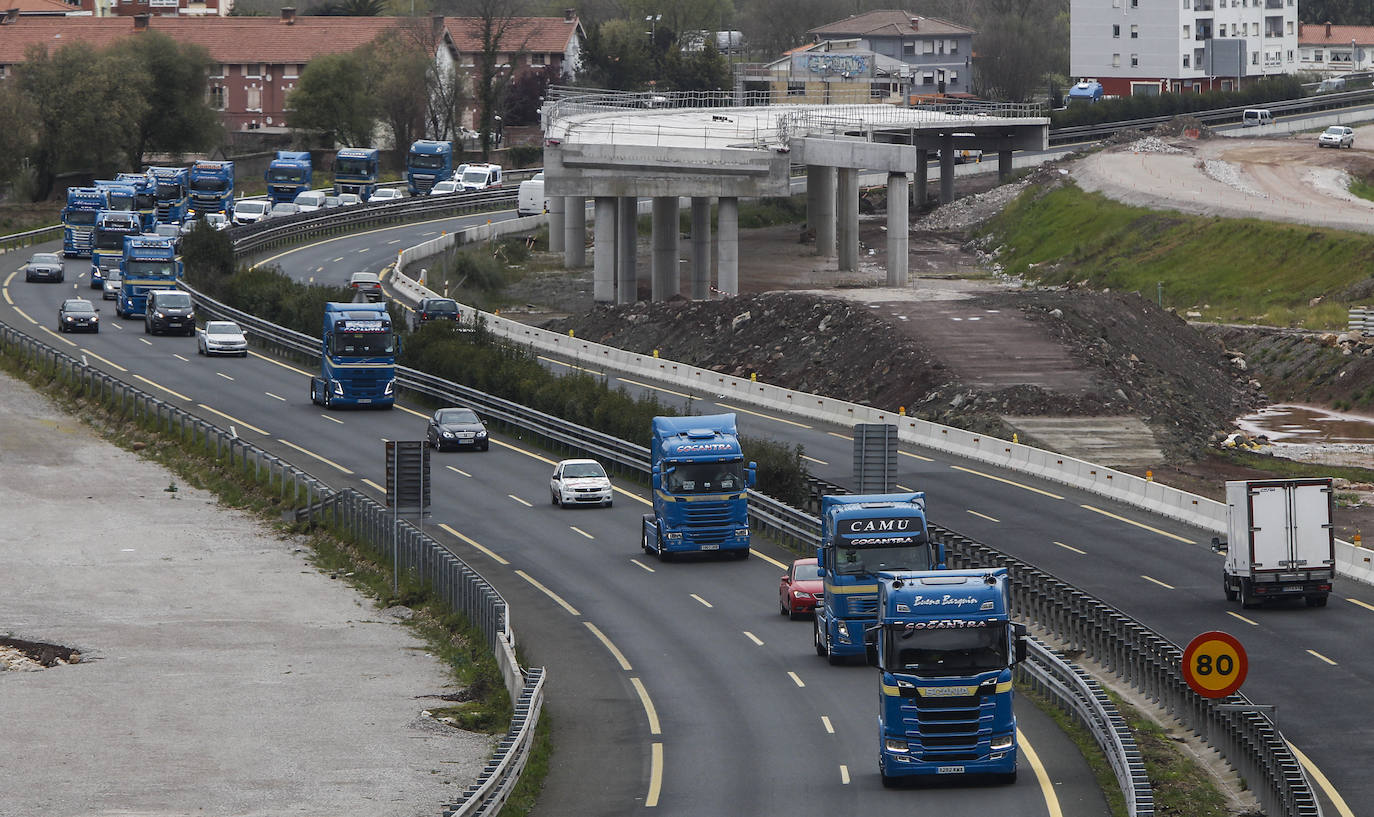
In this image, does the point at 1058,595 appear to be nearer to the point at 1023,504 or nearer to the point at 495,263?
the point at 1023,504

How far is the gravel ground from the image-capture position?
26.8m

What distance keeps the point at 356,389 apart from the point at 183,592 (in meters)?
23.8

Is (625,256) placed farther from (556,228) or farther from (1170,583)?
(1170,583)

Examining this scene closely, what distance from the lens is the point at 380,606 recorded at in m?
41.0

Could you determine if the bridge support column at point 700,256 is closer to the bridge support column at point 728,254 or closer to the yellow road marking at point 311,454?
the bridge support column at point 728,254

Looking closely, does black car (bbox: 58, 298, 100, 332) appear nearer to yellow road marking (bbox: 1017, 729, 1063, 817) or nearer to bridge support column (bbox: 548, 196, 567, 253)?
bridge support column (bbox: 548, 196, 567, 253)

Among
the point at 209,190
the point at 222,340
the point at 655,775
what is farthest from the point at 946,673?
the point at 209,190

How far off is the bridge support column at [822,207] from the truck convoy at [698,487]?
7043cm

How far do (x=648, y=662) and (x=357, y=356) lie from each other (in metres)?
32.1

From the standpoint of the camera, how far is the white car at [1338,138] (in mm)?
129500

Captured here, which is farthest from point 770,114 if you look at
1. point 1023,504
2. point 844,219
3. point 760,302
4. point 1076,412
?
point 1023,504

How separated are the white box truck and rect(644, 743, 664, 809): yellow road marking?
626 inches

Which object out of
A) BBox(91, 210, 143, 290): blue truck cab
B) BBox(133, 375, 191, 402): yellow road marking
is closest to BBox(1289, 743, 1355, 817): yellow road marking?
BBox(133, 375, 191, 402): yellow road marking

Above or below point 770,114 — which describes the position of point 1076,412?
below
